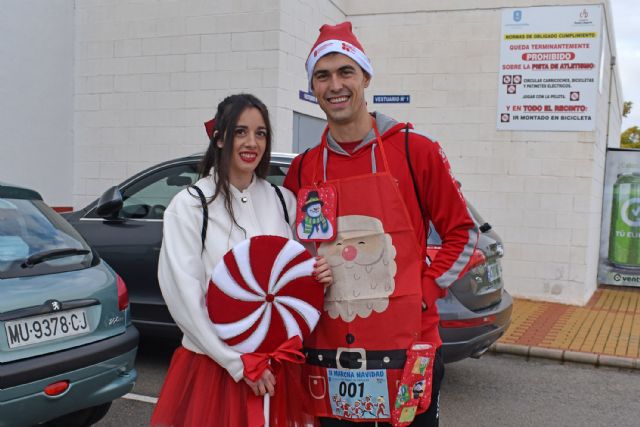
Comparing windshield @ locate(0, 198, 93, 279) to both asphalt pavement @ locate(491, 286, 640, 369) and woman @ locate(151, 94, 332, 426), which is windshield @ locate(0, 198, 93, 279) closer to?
woman @ locate(151, 94, 332, 426)

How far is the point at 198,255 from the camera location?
2.12 meters

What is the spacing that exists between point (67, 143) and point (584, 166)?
7.39m

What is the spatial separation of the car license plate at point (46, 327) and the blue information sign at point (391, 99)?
7.14 meters

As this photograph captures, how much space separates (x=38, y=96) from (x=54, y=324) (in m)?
6.37

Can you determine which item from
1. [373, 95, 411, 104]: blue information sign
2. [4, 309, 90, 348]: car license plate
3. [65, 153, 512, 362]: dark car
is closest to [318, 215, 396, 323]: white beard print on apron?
[4, 309, 90, 348]: car license plate

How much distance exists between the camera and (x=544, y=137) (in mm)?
9156

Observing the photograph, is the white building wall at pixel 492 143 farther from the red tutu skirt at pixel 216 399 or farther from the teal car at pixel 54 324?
the red tutu skirt at pixel 216 399

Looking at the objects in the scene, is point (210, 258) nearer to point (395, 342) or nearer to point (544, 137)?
point (395, 342)

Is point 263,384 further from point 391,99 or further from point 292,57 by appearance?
point 391,99

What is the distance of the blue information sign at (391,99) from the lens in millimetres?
9820

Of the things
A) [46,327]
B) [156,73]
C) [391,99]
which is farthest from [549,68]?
[46,327]

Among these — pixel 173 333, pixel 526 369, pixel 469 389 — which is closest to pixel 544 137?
pixel 526 369

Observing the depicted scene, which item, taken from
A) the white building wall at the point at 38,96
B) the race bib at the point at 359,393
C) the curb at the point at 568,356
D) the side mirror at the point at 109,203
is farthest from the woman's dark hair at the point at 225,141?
the white building wall at the point at 38,96

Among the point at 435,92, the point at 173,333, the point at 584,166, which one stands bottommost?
the point at 173,333
